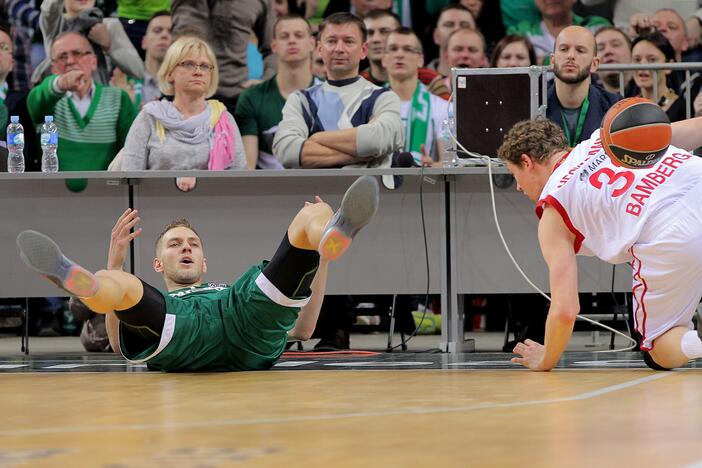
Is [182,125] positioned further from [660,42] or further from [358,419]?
[358,419]

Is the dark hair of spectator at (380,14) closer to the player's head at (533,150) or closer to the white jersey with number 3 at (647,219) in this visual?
A: the player's head at (533,150)

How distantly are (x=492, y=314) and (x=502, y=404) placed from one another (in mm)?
5157

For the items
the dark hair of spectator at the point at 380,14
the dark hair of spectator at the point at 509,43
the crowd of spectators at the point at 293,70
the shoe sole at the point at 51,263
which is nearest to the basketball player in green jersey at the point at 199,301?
the shoe sole at the point at 51,263

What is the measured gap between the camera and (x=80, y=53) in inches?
294

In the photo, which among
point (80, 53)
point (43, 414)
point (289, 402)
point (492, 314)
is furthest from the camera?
point (492, 314)

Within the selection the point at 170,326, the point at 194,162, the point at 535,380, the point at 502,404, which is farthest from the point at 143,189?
the point at 502,404

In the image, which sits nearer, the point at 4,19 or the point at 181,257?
the point at 181,257

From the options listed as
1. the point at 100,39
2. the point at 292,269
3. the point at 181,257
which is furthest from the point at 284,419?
the point at 100,39

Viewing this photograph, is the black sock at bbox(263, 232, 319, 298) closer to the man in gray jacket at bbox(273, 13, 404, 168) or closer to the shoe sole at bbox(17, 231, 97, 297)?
the shoe sole at bbox(17, 231, 97, 297)

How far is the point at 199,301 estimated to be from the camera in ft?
13.7

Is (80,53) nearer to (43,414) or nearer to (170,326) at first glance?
(170,326)

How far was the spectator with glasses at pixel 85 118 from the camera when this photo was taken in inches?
281

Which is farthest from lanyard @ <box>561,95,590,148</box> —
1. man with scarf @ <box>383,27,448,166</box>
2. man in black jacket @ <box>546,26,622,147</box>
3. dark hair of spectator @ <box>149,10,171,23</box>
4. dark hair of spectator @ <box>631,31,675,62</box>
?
dark hair of spectator @ <box>149,10,171,23</box>

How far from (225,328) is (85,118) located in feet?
11.5
